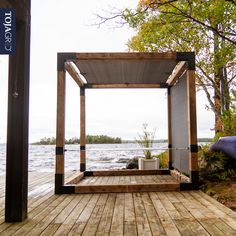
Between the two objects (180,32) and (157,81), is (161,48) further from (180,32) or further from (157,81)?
(157,81)

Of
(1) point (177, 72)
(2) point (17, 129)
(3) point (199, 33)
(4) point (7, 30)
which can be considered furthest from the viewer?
(3) point (199, 33)

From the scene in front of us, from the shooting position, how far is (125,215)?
3.15m

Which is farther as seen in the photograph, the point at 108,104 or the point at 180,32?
the point at 108,104

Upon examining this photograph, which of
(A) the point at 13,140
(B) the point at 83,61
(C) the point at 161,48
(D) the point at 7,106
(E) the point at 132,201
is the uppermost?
(C) the point at 161,48

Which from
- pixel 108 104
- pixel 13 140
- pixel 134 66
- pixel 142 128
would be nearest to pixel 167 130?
pixel 142 128

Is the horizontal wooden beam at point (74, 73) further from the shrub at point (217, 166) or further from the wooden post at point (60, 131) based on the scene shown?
the shrub at point (217, 166)

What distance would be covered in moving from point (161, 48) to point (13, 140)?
7.38 meters

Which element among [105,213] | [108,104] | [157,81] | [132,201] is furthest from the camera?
[108,104]

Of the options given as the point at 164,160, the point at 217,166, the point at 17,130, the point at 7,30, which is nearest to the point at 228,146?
the point at 217,166

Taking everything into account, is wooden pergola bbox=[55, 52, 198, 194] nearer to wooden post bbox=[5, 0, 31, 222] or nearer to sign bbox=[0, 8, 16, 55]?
wooden post bbox=[5, 0, 31, 222]

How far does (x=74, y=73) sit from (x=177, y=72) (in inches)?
73.6

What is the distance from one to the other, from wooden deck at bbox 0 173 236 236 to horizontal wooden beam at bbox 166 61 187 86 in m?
2.09

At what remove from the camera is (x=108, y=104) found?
49.8 ft

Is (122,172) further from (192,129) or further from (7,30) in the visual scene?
(7,30)
